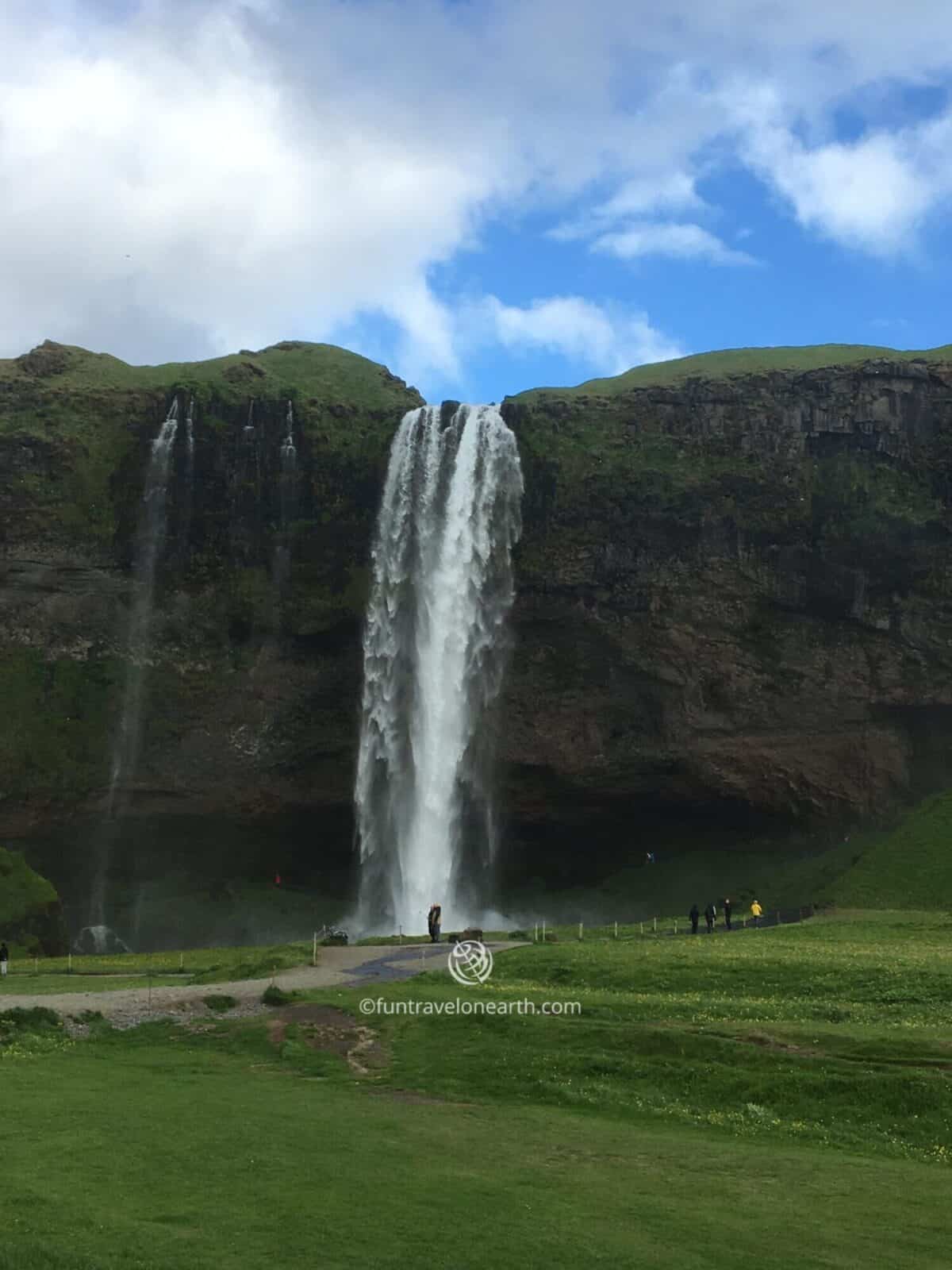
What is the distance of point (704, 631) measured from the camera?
66.1m

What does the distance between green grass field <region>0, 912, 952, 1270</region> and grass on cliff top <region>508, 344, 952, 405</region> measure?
4655cm

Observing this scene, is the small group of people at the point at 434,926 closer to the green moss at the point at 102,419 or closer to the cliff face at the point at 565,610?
the cliff face at the point at 565,610

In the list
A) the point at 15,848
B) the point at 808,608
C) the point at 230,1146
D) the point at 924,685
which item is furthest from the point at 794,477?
the point at 230,1146

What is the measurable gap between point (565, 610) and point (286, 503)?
1688cm

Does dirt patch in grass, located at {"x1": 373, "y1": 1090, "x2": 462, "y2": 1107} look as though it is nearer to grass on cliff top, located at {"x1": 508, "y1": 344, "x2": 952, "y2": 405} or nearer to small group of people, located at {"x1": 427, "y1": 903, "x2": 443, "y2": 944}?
small group of people, located at {"x1": 427, "y1": 903, "x2": 443, "y2": 944}

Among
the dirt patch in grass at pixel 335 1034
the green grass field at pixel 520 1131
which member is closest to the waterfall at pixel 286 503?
the green grass field at pixel 520 1131

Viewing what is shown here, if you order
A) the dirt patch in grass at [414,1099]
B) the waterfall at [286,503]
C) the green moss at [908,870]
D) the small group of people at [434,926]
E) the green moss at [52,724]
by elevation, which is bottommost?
the dirt patch in grass at [414,1099]

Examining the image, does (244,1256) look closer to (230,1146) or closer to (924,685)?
(230,1146)

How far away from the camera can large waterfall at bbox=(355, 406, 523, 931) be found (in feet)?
210

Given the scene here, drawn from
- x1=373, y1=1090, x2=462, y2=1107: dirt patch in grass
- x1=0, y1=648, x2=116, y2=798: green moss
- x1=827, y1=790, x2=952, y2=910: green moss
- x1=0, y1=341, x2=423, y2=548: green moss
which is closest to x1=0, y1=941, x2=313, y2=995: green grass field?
x1=373, y1=1090, x2=462, y2=1107: dirt patch in grass

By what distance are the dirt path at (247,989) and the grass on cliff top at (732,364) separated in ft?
135

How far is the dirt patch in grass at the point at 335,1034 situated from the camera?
72.7ft

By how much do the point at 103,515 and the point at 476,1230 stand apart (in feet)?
201

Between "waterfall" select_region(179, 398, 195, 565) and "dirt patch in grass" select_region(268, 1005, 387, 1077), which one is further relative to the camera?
"waterfall" select_region(179, 398, 195, 565)
